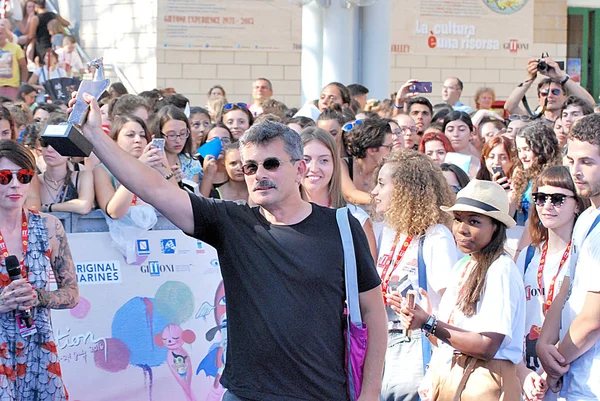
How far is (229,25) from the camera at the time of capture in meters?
16.5

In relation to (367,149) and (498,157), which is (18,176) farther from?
(498,157)

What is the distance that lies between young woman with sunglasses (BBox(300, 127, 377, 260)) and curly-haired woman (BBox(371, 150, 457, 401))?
0.39 metres

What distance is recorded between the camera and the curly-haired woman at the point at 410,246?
15.8 ft

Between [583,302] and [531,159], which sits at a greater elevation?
[531,159]

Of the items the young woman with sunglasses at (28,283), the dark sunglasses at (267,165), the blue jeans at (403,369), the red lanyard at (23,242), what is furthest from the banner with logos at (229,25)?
the dark sunglasses at (267,165)

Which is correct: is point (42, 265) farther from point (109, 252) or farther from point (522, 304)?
point (522, 304)

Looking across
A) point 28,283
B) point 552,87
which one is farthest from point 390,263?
point 552,87

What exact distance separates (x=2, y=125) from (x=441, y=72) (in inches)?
514

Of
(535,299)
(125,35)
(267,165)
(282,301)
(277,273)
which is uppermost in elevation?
(125,35)

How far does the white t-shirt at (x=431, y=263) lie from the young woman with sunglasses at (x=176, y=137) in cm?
264

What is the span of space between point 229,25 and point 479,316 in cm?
1291

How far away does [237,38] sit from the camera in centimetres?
→ 1655

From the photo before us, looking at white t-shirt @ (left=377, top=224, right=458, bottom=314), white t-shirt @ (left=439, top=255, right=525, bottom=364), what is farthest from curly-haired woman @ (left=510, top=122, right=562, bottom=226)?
white t-shirt @ (left=439, top=255, right=525, bottom=364)

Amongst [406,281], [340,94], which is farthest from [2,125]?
[340,94]
